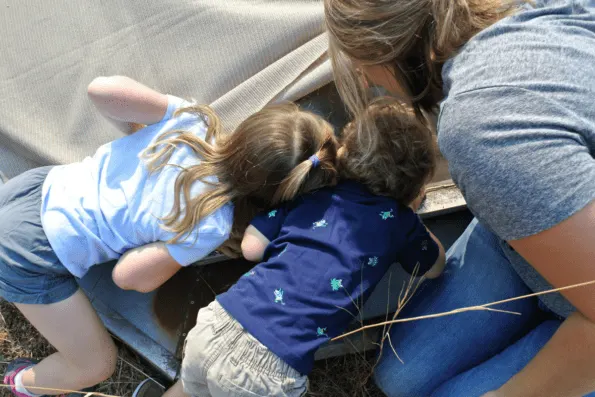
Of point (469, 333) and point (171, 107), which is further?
point (171, 107)

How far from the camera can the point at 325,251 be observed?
138cm

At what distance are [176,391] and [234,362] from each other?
16.4 inches

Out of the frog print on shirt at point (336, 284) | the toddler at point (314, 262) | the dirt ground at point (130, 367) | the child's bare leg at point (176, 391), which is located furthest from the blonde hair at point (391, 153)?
the child's bare leg at point (176, 391)

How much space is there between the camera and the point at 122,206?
1.56 m

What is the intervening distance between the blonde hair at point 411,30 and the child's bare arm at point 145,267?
77cm

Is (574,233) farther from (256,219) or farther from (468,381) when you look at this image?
(256,219)

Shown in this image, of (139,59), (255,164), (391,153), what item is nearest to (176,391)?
(255,164)

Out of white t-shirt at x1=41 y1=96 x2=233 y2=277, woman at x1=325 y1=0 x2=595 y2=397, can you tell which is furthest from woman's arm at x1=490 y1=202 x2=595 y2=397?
white t-shirt at x1=41 y1=96 x2=233 y2=277

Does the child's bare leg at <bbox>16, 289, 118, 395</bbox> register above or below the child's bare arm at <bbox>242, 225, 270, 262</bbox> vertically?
below

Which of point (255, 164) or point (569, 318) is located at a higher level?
point (255, 164)

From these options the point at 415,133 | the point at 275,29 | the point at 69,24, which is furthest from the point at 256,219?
the point at 69,24

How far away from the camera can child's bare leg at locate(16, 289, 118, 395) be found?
5.34ft

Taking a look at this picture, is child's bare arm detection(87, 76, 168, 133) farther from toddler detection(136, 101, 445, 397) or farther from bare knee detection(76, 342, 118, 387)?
bare knee detection(76, 342, 118, 387)

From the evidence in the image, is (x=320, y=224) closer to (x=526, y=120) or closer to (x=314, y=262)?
(x=314, y=262)
